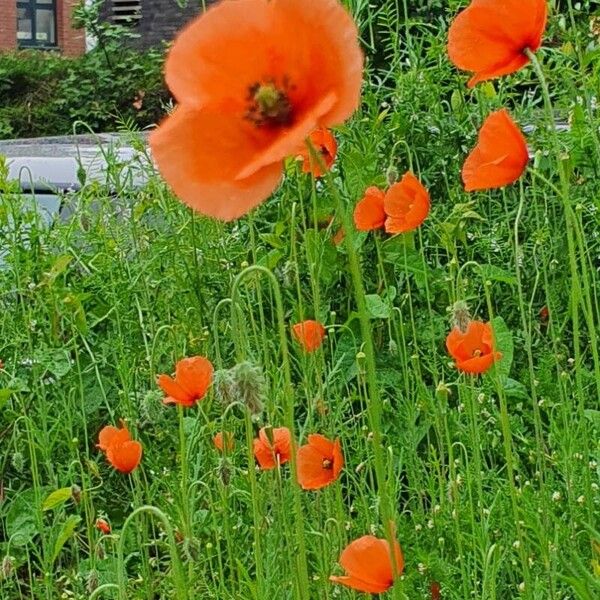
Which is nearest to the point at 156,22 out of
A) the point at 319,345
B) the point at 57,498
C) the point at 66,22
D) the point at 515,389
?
the point at 66,22

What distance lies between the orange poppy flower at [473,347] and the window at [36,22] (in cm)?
2461

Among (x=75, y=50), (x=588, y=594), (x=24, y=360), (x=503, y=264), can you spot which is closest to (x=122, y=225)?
(x=24, y=360)

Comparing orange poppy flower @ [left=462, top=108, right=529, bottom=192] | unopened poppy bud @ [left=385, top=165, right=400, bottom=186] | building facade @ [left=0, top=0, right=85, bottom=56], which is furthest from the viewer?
building facade @ [left=0, top=0, right=85, bottom=56]

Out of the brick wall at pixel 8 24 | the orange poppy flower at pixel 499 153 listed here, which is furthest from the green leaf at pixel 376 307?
the brick wall at pixel 8 24

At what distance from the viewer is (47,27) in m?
25.6

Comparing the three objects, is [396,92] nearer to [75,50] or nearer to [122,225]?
[122,225]

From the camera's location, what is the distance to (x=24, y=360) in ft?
10.9

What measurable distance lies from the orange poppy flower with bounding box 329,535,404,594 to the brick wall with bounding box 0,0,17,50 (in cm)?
2385

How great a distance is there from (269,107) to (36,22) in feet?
84.0

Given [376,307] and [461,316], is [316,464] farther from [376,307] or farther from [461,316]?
[376,307]

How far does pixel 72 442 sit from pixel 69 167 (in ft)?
9.98

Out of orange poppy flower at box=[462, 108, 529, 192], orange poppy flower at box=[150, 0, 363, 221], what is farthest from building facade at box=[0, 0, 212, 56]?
orange poppy flower at box=[150, 0, 363, 221]

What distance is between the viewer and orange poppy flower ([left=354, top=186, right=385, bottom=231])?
2049 mm

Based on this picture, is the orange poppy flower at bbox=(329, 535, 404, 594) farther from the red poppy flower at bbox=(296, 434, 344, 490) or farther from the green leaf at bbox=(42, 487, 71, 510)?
the green leaf at bbox=(42, 487, 71, 510)
